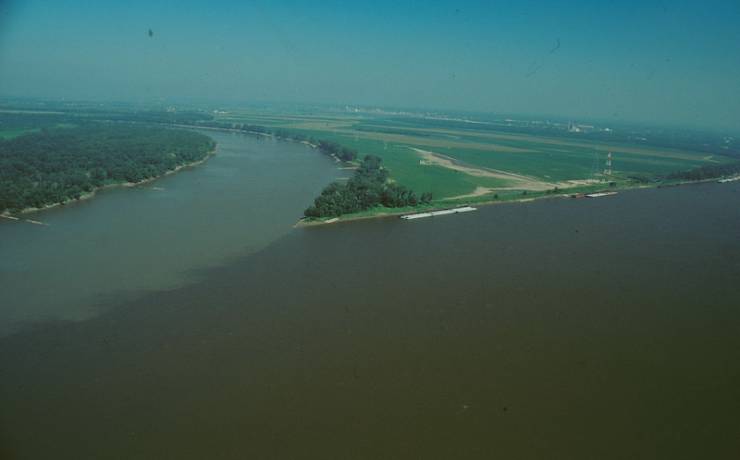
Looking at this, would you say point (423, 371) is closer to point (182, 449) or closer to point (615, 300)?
point (182, 449)

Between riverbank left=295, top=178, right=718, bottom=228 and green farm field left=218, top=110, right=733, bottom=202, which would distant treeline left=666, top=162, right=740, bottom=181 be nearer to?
riverbank left=295, top=178, right=718, bottom=228

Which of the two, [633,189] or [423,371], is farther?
[633,189]

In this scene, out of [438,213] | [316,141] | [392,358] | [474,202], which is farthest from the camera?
[316,141]

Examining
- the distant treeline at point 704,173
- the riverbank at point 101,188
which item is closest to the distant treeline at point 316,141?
the riverbank at point 101,188

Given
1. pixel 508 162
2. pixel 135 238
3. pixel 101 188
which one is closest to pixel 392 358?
pixel 135 238

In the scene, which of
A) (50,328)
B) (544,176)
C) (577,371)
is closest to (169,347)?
(50,328)

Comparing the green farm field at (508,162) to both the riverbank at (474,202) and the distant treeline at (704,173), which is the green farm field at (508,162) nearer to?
the riverbank at (474,202)

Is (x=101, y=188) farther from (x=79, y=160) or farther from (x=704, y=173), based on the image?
(x=704, y=173)
